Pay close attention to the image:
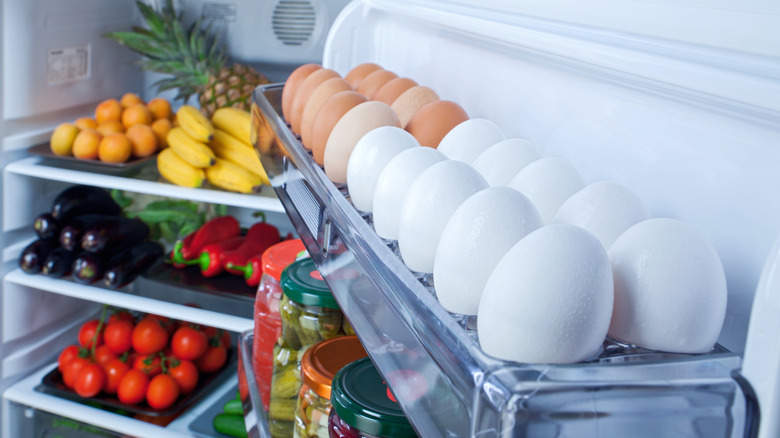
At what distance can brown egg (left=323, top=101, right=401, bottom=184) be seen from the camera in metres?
0.76

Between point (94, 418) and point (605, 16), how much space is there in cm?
171

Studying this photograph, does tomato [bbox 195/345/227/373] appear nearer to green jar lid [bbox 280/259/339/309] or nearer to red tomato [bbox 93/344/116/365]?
red tomato [bbox 93/344/116/365]

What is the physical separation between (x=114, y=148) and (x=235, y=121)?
32cm

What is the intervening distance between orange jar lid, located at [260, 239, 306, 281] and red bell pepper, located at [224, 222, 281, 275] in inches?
27.3

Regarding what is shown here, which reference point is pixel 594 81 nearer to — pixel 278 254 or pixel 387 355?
pixel 387 355

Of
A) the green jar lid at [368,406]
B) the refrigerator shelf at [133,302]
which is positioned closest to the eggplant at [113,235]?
the refrigerator shelf at [133,302]

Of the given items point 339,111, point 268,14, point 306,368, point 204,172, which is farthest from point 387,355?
point 268,14

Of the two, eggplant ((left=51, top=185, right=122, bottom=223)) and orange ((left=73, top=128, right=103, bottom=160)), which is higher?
orange ((left=73, top=128, right=103, bottom=160))

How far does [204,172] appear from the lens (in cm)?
184

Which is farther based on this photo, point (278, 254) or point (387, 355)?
point (278, 254)

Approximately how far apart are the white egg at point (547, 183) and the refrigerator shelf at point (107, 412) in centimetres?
148

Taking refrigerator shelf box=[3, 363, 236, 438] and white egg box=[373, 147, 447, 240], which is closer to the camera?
white egg box=[373, 147, 447, 240]

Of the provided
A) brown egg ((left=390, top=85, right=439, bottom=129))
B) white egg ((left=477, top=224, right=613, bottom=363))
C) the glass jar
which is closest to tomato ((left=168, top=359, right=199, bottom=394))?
the glass jar

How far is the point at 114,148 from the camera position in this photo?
1811 millimetres
